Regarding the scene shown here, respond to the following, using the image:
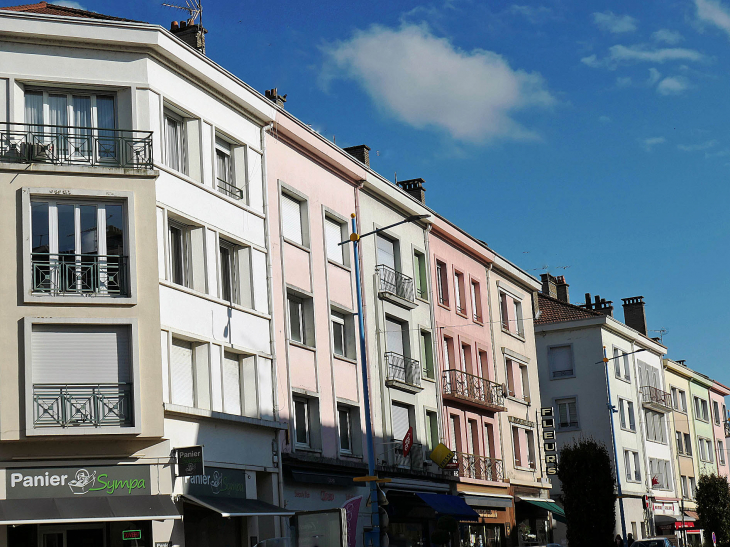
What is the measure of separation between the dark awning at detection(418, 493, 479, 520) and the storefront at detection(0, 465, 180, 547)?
13412 mm

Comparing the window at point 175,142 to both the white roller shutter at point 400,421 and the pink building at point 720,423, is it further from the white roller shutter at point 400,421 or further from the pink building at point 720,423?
the pink building at point 720,423

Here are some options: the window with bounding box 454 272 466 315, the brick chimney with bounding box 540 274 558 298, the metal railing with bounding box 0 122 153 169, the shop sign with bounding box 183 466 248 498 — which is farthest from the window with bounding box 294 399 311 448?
the brick chimney with bounding box 540 274 558 298

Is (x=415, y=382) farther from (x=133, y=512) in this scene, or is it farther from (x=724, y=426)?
(x=724, y=426)

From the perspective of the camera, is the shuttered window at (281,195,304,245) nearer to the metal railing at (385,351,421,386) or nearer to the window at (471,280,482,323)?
the metal railing at (385,351,421,386)

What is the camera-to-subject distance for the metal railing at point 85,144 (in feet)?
77.5

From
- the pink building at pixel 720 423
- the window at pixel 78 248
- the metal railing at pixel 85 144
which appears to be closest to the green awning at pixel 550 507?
the window at pixel 78 248

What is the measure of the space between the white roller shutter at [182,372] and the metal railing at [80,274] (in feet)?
7.27

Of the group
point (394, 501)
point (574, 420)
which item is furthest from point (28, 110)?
point (574, 420)

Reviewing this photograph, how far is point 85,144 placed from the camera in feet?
80.1

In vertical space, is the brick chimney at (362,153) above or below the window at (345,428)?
above

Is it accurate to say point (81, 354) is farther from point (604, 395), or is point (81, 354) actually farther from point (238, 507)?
point (604, 395)

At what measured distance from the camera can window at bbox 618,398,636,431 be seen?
188 ft

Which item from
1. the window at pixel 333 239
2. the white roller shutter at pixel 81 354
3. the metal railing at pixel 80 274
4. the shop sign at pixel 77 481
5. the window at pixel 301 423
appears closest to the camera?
the shop sign at pixel 77 481

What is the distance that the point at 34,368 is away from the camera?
2223 centimetres
